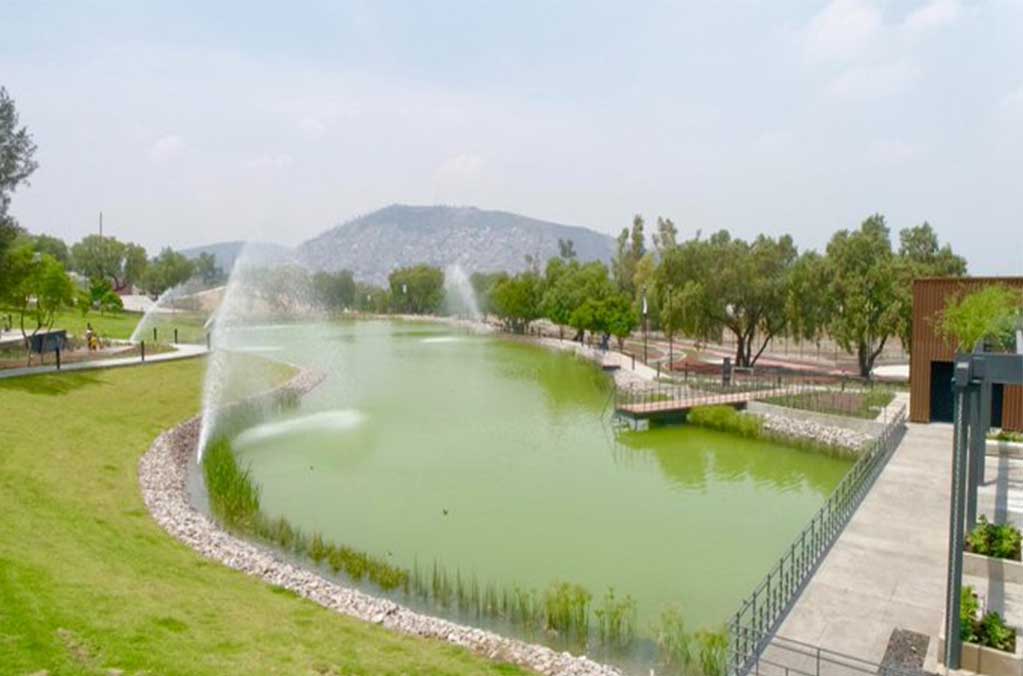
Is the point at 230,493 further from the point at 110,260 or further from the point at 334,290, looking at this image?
the point at 334,290

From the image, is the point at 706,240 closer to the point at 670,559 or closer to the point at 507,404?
the point at 507,404

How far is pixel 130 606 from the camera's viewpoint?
11.5m

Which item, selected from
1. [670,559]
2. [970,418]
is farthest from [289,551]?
[970,418]

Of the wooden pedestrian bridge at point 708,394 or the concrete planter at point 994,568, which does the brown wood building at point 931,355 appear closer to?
the wooden pedestrian bridge at point 708,394

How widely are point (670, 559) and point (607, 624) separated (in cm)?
365

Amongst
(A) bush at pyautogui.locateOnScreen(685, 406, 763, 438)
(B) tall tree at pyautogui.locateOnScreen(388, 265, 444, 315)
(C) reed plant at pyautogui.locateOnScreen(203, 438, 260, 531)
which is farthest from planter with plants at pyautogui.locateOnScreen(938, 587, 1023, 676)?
(B) tall tree at pyautogui.locateOnScreen(388, 265, 444, 315)

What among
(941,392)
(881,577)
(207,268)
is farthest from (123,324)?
(207,268)

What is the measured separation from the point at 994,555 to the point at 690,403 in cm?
1960

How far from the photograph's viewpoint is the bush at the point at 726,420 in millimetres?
30016

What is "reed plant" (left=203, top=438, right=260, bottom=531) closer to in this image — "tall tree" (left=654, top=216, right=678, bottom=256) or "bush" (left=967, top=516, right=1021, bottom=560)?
"bush" (left=967, top=516, right=1021, bottom=560)

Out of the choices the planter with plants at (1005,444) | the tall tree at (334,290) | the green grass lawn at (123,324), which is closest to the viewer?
the planter with plants at (1005,444)

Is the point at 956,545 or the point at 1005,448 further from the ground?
the point at 956,545

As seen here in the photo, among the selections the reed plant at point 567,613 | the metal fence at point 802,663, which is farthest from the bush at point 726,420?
the metal fence at point 802,663

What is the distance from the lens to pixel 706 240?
45.8m
